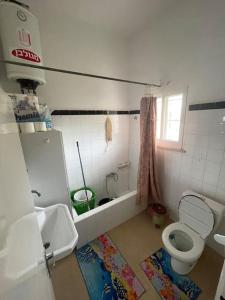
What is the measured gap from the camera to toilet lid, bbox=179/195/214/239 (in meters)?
1.45

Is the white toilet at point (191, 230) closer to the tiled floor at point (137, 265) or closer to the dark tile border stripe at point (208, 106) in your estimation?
the tiled floor at point (137, 265)

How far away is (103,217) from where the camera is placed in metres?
1.88

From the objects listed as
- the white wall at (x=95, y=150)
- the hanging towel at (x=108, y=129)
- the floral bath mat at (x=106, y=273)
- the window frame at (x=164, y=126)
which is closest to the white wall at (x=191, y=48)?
the window frame at (x=164, y=126)

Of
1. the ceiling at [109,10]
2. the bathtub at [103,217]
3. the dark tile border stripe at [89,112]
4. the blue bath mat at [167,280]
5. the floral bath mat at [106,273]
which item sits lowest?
the blue bath mat at [167,280]

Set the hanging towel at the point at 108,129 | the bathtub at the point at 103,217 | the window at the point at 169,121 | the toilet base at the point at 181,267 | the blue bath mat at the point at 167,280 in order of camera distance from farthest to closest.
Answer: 1. the hanging towel at the point at 108,129
2. the window at the point at 169,121
3. the bathtub at the point at 103,217
4. the toilet base at the point at 181,267
5. the blue bath mat at the point at 167,280

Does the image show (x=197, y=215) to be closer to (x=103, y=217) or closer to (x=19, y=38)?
(x=103, y=217)

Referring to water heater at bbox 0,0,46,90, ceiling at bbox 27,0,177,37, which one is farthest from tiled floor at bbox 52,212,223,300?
ceiling at bbox 27,0,177,37

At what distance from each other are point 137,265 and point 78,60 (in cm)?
272

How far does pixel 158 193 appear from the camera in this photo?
7.22 feet

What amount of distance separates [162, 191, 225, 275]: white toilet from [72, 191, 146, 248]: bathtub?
26.1 inches

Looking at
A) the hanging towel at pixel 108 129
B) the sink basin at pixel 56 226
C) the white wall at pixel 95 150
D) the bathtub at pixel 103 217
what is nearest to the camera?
the sink basin at pixel 56 226

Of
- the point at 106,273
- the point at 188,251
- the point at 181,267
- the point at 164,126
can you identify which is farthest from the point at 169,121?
the point at 106,273

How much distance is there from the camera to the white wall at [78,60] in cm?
174

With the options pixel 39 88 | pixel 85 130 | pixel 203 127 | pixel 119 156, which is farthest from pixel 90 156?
pixel 203 127
